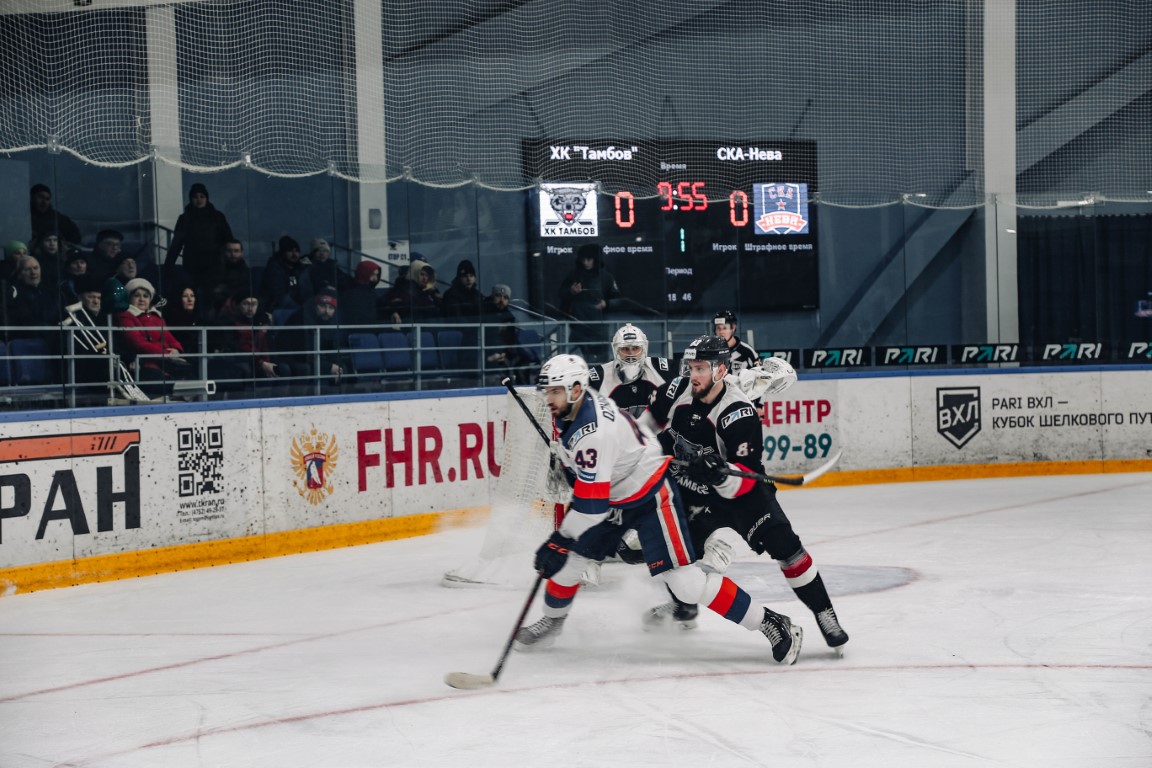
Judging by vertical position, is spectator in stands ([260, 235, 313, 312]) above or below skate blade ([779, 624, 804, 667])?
above

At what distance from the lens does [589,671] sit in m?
4.54

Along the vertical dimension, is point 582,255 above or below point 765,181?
below

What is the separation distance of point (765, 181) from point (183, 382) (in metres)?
6.59

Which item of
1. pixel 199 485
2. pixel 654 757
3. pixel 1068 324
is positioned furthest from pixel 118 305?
A: pixel 1068 324

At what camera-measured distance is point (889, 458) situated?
1056cm

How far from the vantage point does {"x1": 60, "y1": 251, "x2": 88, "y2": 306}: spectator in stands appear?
744 centimetres

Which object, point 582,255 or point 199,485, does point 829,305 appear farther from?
point 199,485

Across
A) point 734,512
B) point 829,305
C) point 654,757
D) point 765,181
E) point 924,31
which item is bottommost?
point 654,757

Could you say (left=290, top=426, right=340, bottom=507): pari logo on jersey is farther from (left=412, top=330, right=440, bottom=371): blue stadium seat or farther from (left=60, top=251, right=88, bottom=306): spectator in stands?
(left=60, top=251, right=88, bottom=306): spectator in stands

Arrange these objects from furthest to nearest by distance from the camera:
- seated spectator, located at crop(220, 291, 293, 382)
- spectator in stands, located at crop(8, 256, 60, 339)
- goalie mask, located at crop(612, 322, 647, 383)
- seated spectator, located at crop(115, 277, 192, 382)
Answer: seated spectator, located at crop(220, 291, 293, 382), seated spectator, located at crop(115, 277, 192, 382), spectator in stands, located at crop(8, 256, 60, 339), goalie mask, located at crop(612, 322, 647, 383)

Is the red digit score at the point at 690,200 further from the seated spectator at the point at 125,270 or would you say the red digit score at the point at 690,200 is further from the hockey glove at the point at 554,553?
the hockey glove at the point at 554,553

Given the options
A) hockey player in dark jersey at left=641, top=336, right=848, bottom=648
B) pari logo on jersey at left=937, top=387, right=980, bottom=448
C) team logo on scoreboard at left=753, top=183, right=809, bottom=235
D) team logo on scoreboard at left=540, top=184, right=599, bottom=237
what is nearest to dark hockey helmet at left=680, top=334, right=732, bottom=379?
hockey player in dark jersey at left=641, top=336, right=848, bottom=648

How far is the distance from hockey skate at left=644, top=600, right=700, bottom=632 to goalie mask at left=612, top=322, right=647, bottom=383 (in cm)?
146

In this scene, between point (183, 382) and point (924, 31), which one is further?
point (924, 31)
